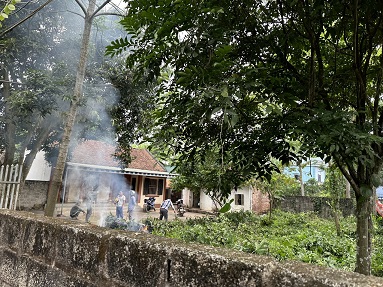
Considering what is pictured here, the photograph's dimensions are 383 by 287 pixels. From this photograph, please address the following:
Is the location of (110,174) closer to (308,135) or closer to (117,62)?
(117,62)

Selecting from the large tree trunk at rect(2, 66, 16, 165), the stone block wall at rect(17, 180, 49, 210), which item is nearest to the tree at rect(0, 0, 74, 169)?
the large tree trunk at rect(2, 66, 16, 165)

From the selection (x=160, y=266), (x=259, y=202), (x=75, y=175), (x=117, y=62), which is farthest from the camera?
(x=259, y=202)

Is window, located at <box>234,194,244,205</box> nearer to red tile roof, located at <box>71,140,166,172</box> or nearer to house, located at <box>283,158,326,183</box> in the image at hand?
house, located at <box>283,158,326,183</box>

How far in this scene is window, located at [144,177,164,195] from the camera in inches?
900

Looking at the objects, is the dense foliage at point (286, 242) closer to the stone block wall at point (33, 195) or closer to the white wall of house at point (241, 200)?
the white wall of house at point (241, 200)

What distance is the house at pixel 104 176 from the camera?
17828 mm

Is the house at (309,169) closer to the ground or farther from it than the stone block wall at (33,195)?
farther from it

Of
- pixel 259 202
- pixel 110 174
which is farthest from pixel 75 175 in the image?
pixel 259 202

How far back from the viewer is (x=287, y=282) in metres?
1.07

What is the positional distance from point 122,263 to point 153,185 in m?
→ 22.2

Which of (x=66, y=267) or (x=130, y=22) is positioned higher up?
(x=130, y=22)

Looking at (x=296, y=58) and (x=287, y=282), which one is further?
(x=296, y=58)

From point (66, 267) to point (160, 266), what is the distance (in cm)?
80

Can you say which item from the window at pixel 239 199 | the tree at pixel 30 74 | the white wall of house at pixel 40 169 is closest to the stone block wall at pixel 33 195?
the white wall of house at pixel 40 169
